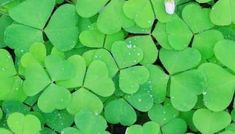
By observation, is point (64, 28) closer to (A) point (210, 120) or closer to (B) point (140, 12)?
(B) point (140, 12)

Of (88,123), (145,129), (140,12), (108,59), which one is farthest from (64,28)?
(145,129)

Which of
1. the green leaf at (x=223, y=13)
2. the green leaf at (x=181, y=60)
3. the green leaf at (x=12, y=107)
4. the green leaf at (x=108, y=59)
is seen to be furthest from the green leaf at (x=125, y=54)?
the green leaf at (x=12, y=107)

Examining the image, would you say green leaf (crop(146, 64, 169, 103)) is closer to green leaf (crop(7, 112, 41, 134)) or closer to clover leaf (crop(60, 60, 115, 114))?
clover leaf (crop(60, 60, 115, 114))

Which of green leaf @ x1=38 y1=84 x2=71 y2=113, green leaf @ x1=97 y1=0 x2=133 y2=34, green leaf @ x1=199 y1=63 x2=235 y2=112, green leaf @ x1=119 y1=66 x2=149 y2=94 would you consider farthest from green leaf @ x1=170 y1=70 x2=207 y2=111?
green leaf @ x1=38 y1=84 x2=71 y2=113

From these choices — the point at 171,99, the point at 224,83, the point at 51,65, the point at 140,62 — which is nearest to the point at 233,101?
the point at 224,83

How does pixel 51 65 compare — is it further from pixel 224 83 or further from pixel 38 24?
pixel 224 83
